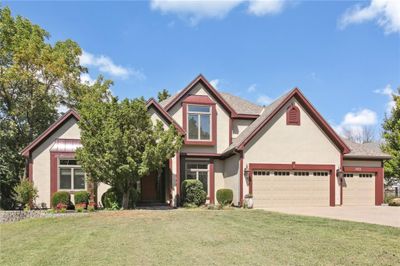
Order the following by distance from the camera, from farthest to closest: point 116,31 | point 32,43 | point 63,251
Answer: point 32,43 → point 116,31 → point 63,251

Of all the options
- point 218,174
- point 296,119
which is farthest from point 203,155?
point 296,119

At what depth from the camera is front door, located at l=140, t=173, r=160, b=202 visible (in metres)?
22.2

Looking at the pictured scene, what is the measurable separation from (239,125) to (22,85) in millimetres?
15152

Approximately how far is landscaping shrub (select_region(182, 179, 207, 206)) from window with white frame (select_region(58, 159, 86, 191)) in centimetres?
577

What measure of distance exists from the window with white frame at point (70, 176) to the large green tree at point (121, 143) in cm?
214

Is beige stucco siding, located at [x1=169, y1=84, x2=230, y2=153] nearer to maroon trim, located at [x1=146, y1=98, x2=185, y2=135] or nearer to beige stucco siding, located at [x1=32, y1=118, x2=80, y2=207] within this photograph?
maroon trim, located at [x1=146, y1=98, x2=185, y2=135]

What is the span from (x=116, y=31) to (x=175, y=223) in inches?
380

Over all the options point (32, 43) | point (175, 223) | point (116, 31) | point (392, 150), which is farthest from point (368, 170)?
point (32, 43)

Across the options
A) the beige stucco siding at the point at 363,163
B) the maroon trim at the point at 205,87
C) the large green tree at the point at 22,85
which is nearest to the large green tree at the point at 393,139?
the beige stucco siding at the point at 363,163

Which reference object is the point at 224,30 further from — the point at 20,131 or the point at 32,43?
the point at 20,131

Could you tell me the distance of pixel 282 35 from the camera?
1764cm

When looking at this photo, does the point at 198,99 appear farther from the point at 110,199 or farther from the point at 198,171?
the point at 110,199

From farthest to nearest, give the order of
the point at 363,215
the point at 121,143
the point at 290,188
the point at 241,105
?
the point at 241,105 → the point at 290,188 → the point at 121,143 → the point at 363,215

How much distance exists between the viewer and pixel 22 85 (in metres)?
25.0
